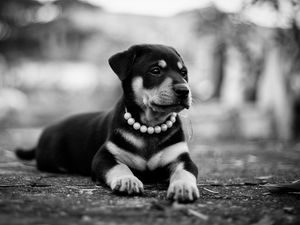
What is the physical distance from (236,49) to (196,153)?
14.5 ft

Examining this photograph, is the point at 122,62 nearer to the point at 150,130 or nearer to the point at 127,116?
the point at 127,116

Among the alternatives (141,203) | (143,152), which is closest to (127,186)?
(141,203)

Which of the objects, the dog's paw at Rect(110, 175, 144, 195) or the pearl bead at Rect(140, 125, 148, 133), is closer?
the dog's paw at Rect(110, 175, 144, 195)

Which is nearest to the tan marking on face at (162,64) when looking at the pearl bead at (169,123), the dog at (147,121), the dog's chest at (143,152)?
the dog at (147,121)

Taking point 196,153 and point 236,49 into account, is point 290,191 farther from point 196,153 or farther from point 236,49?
point 236,49

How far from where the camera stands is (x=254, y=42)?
429 inches

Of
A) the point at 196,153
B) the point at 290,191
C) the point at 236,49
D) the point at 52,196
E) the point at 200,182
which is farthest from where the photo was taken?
the point at 236,49

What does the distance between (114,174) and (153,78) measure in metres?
0.92

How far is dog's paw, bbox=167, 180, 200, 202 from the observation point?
2.90m

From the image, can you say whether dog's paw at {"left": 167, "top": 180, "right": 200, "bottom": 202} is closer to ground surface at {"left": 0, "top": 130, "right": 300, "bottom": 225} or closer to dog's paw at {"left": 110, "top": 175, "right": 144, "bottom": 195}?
ground surface at {"left": 0, "top": 130, "right": 300, "bottom": 225}

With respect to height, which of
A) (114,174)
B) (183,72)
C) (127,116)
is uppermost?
(183,72)

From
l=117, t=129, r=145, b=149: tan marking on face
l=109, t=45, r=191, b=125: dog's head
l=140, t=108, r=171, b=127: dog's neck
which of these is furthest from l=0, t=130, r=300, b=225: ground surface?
l=109, t=45, r=191, b=125: dog's head

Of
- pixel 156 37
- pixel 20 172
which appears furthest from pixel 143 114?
pixel 156 37

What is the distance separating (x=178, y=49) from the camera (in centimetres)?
1750
